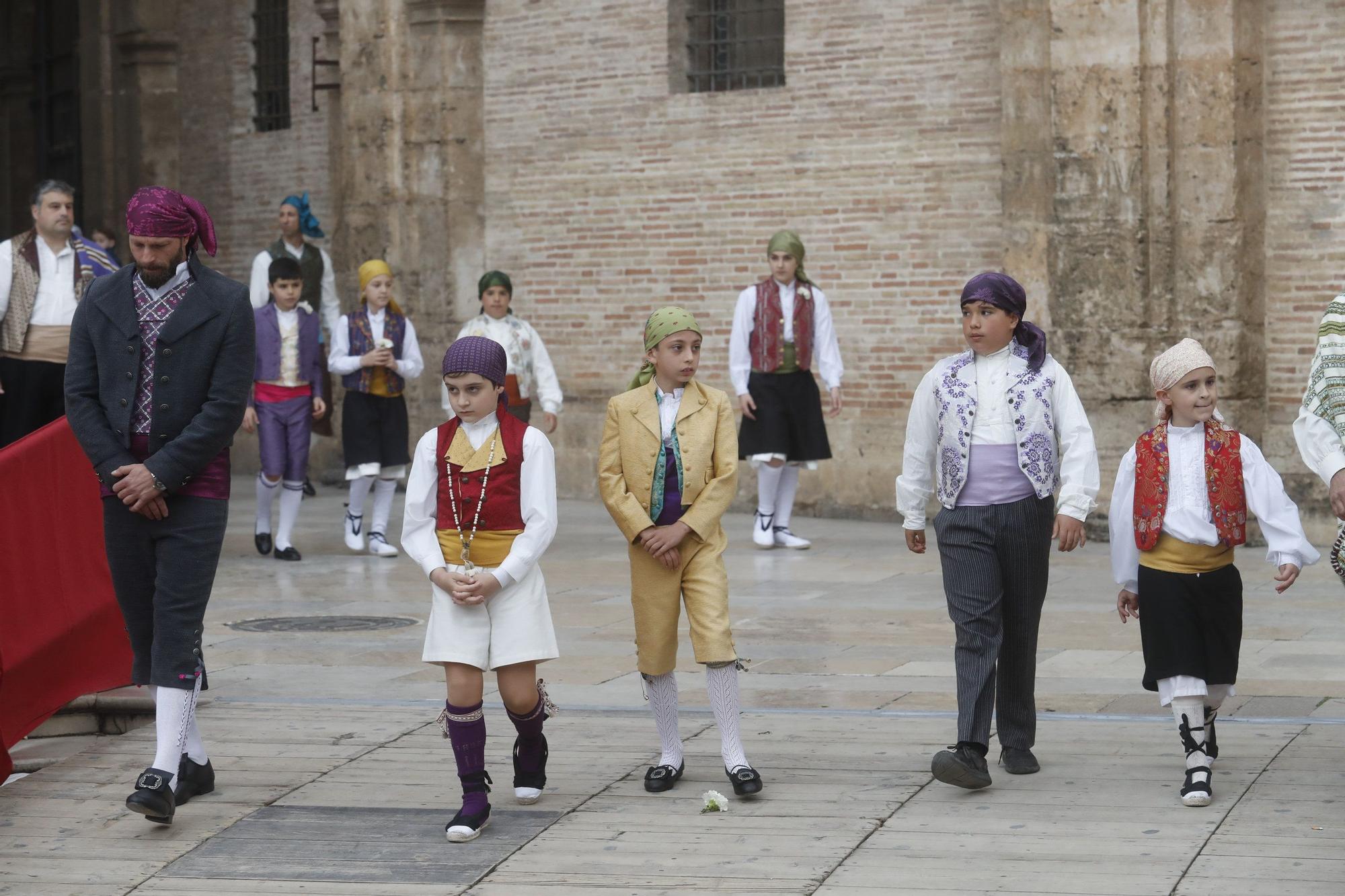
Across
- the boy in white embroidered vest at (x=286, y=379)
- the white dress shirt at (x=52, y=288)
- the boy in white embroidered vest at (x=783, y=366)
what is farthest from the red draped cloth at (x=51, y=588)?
the boy in white embroidered vest at (x=783, y=366)

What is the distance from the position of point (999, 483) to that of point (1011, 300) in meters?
0.58

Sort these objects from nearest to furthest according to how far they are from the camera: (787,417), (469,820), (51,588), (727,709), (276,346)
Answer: (469,820)
(727,709)
(51,588)
(276,346)
(787,417)

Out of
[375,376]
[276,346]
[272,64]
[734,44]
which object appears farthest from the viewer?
[272,64]

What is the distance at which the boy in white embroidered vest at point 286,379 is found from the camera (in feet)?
40.4

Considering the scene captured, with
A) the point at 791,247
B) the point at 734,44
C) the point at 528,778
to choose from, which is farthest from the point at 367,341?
the point at 528,778

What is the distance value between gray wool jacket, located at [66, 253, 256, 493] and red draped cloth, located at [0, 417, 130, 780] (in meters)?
0.88

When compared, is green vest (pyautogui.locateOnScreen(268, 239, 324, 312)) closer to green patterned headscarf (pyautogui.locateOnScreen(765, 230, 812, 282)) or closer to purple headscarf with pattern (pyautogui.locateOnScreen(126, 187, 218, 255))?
green patterned headscarf (pyautogui.locateOnScreen(765, 230, 812, 282))

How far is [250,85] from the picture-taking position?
19922 millimetres

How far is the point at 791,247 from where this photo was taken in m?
12.6

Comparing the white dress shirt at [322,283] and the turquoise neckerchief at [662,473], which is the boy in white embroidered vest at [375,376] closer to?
the white dress shirt at [322,283]

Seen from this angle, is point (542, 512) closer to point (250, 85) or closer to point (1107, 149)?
point (1107, 149)

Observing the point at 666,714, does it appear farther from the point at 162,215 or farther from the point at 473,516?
the point at 162,215

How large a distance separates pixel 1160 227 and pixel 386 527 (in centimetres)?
577

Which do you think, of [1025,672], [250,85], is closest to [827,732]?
[1025,672]
